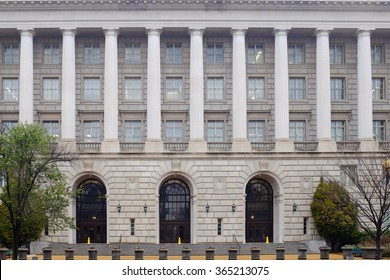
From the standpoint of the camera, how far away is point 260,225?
64.5m

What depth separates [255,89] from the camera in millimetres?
65688

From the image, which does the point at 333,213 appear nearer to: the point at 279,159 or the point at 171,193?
the point at 279,159

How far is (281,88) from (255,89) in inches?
120

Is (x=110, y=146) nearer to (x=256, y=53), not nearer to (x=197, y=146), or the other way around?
(x=197, y=146)

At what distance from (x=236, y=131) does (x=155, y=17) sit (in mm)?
12454

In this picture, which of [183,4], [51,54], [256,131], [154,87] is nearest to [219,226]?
[256,131]

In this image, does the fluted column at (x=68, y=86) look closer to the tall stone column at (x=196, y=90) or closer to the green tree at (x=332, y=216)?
the tall stone column at (x=196, y=90)

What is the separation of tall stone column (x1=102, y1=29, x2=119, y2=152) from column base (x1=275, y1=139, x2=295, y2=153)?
46.3 ft

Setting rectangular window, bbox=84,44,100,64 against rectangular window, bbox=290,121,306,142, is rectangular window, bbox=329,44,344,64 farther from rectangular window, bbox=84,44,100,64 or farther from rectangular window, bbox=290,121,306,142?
rectangular window, bbox=84,44,100,64

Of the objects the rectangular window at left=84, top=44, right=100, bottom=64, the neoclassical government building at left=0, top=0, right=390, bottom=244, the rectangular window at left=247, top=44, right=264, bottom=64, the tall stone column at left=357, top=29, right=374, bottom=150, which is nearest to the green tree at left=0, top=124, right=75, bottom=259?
the neoclassical government building at left=0, top=0, right=390, bottom=244

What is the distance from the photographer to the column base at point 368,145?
206 feet

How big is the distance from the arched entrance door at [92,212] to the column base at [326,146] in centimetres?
1958

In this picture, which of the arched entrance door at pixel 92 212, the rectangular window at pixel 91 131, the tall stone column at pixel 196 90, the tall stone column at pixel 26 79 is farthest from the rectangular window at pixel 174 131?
the tall stone column at pixel 26 79

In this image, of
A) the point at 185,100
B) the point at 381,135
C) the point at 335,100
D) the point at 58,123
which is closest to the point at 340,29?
the point at 335,100
